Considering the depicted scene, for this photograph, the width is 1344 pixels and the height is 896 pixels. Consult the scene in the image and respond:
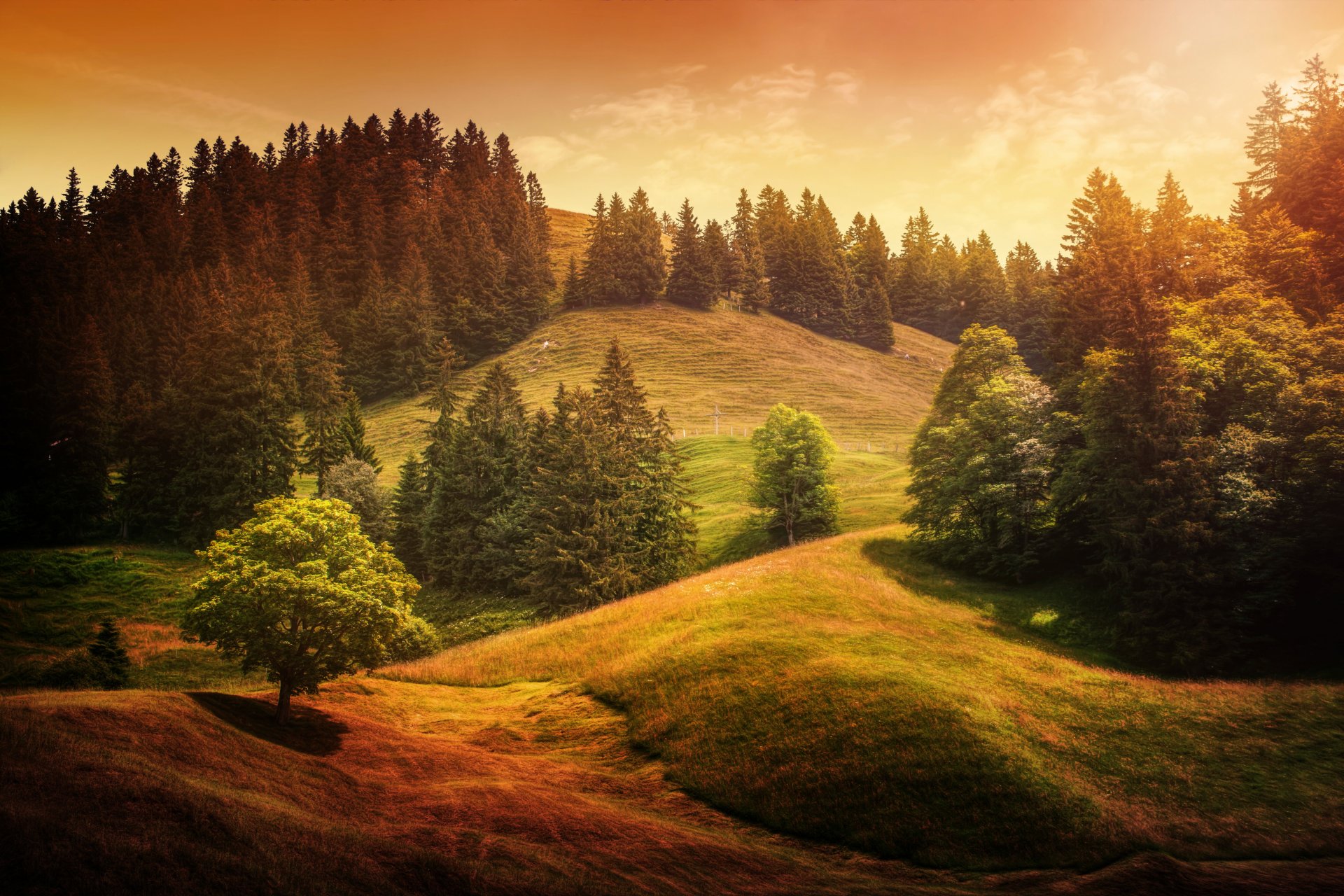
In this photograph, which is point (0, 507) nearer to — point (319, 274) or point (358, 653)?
point (358, 653)

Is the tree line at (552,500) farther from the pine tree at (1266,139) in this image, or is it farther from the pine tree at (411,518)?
the pine tree at (1266,139)

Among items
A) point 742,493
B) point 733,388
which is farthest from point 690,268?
point 742,493

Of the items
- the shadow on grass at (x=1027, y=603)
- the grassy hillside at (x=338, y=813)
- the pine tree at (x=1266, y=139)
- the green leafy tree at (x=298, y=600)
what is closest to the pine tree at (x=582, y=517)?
the shadow on grass at (x=1027, y=603)

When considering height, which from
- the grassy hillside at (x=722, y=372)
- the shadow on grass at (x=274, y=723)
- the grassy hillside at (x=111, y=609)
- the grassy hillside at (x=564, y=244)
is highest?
the grassy hillside at (x=564, y=244)

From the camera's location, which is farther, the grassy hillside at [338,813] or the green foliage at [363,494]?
the green foliage at [363,494]

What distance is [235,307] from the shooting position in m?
79.1

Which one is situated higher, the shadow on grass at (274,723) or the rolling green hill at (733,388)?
the rolling green hill at (733,388)

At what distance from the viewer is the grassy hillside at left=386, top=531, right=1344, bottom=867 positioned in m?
19.0

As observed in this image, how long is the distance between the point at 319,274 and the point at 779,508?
100516 millimetres

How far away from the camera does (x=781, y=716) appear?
25047 millimetres

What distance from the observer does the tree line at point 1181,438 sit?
33844mm

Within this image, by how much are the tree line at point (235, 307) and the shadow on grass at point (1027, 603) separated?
5203 cm

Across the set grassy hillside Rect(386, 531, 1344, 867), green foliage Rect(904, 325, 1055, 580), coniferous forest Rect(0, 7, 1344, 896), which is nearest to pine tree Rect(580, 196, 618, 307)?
coniferous forest Rect(0, 7, 1344, 896)

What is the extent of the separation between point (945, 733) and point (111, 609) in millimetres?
52949
